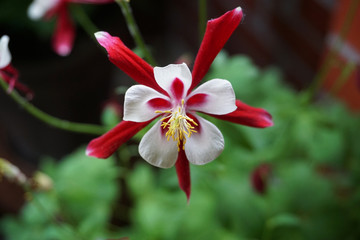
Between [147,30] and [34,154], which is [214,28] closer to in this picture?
[34,154]

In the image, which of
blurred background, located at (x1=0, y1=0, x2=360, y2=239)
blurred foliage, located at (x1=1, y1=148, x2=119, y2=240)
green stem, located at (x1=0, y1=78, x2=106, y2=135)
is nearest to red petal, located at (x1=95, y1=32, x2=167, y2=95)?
green stem, located at (x1=0, y1=78, x2=106, y2=135)

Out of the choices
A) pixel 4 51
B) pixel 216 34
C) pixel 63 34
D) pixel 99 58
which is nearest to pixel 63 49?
pixel 63 34

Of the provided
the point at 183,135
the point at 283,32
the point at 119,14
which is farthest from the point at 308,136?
the point at 119,14

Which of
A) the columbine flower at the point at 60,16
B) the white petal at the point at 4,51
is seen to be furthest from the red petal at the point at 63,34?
the white petal at the point at 4,51

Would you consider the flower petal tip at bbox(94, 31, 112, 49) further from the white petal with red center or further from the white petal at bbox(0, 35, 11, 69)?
the white petal with red center

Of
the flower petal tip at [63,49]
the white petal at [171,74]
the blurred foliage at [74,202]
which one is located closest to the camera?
the white petal at [171,74]

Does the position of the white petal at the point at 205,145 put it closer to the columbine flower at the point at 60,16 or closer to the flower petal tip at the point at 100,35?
the flower petal tip at the point at 100,35
